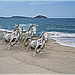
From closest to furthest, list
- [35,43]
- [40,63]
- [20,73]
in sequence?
[20,73], [40,63], [35,43]

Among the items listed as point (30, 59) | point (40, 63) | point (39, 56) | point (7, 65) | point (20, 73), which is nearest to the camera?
point (20, 73)

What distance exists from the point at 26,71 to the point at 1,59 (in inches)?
72.2

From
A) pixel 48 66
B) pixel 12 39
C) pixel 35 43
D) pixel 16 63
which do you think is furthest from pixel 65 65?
pixel 12 39

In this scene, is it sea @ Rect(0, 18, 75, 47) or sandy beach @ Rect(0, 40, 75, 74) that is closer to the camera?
sandy beach @ Rect(0, 40, 75, 74)

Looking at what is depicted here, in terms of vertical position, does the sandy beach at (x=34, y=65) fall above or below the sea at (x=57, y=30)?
above

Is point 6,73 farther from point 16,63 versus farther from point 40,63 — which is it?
point 40,63

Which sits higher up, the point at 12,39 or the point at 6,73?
the point at 12,39

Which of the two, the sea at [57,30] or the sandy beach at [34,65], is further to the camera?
the sea at [57,30]

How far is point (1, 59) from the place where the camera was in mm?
7082

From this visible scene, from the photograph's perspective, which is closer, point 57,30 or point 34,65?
point 34,65

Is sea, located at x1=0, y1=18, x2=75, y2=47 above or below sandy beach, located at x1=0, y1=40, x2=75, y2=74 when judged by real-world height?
below

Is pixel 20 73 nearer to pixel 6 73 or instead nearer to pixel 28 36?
pixel 6 73

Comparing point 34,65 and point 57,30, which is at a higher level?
point 34,65

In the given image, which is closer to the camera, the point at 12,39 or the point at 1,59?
the point at 1,59
